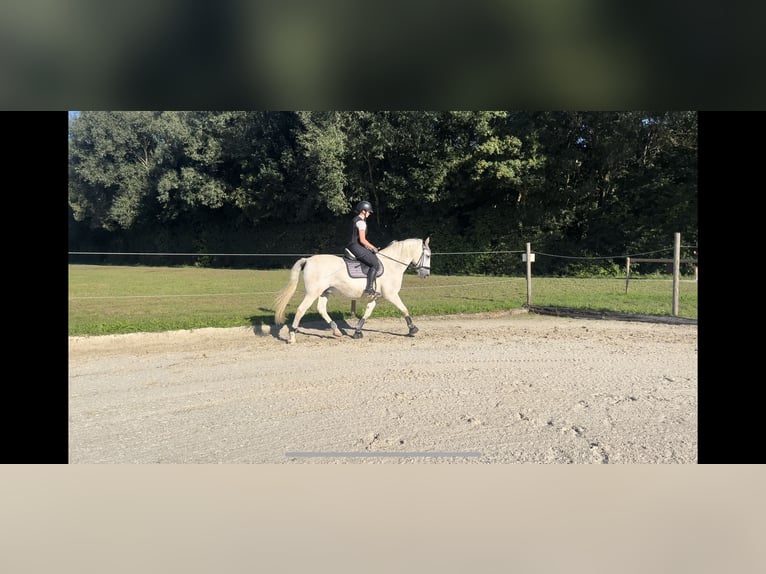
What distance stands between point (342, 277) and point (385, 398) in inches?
111

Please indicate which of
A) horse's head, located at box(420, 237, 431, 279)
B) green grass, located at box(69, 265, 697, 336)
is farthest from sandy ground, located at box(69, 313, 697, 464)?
green grass, located at box(69, 265, 697, 336)

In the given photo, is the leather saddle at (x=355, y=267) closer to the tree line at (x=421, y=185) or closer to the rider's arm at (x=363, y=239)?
the rider's arm at (x=363, y=239)

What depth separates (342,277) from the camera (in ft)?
25.7

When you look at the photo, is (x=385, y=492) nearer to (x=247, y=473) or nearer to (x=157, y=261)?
(x=247, y=473)

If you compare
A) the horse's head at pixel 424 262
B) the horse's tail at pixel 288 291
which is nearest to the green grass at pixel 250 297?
the horse's tail at pixel 288 291

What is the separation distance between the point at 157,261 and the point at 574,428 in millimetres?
16613

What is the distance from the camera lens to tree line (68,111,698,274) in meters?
15.2

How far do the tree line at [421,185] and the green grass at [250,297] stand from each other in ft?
6.49

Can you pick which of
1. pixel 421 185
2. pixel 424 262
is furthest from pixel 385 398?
pixel 421 185

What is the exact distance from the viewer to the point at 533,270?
1722cm

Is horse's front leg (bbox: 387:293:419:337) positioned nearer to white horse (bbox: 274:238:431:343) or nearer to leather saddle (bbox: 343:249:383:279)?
white horse (bbox: 274:238:431:343)

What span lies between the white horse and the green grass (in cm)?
139

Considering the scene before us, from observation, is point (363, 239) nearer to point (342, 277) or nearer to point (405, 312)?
point (342, 277)
